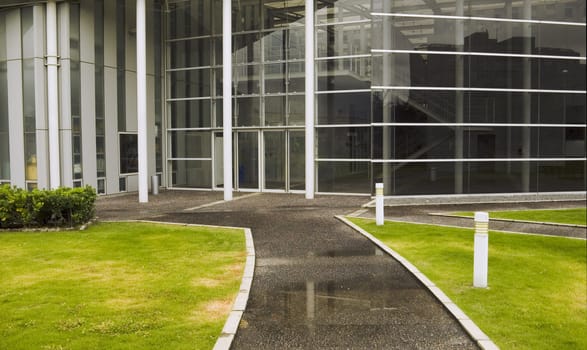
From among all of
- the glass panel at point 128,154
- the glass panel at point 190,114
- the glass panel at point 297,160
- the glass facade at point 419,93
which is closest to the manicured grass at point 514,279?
the glass facade at point 419,93

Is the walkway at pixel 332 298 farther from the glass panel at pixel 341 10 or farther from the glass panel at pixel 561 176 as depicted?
the glass panel at pixel 561 176

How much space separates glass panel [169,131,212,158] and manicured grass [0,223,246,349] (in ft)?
41.9

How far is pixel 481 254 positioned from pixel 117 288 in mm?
5770

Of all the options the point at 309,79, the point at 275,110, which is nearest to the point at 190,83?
the point at 275,110

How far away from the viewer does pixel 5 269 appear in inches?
404

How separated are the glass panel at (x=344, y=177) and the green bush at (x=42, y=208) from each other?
36.0 ft

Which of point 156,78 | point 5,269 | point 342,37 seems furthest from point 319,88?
point 5,269

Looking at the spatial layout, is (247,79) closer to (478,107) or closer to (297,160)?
(297,160)

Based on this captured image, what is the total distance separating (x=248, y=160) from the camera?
84.5 feet

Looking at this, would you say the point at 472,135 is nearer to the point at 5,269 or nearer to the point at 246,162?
the point at 246,162

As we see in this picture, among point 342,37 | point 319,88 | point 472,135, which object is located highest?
point 342,37

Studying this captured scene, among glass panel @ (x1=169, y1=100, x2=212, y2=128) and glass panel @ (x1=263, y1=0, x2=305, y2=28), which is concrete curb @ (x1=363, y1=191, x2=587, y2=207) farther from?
glass panel @ (x1=169, y1=100, x2=212, y2=128)

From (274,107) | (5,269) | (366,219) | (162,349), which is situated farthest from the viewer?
(274,107)

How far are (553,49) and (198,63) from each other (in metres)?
15.4
